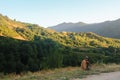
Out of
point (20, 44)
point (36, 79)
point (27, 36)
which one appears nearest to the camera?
point (36, 79)

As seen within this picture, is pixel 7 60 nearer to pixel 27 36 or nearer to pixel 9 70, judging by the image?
pixel 9 70

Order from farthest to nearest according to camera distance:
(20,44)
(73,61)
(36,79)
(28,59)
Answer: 1. (73,61)
2. (20,44)
3. (28,59)
4. (36,79)

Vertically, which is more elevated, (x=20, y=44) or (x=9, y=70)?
(x=20, y=44)

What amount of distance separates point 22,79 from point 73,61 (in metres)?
22.5

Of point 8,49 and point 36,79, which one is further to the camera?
point 8,49

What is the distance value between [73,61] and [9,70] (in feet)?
47.6

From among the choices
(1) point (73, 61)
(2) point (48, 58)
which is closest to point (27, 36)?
(1) point (73, 61)

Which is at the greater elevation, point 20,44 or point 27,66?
point 20,44

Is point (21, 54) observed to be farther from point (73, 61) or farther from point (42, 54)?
point (73, 61)

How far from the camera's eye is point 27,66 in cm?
2833

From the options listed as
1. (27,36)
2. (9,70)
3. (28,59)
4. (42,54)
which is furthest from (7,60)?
(27,36)

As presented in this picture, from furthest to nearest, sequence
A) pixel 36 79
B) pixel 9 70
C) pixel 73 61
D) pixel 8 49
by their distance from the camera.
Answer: pixel 73 61
pixel 8 49
pixel 9 70
pixel 36 79

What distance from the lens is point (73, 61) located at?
38.8 meters

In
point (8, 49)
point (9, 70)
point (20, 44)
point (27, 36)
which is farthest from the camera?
point (27, 36)
